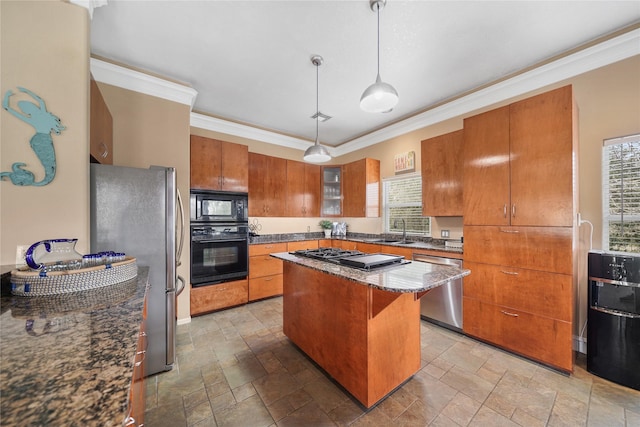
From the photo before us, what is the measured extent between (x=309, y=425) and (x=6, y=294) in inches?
71.1

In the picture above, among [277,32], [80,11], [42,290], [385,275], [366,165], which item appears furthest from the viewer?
[366,165]

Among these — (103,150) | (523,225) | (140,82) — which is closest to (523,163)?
(523,225)

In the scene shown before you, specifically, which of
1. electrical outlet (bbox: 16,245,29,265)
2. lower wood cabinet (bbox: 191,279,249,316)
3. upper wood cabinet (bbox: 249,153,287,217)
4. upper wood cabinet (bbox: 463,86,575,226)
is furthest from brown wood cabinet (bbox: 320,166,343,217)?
electrical outlet (bbox: 16,245,29,265)

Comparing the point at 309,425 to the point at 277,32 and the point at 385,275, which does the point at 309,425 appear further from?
the point at 277,32

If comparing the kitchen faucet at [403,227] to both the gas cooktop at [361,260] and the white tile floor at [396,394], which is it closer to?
the white tile floor at [396,394]

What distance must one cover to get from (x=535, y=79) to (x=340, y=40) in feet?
7.22

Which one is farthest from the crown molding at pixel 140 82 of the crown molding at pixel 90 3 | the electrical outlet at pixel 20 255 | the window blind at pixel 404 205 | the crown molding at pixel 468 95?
the window blind at pixel 404 205

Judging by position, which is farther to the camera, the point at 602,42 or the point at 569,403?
the point at 602,42

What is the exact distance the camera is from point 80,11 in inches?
67.0

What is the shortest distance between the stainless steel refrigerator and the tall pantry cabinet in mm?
2943

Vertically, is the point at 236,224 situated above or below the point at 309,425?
above

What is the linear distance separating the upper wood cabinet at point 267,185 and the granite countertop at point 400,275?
2537 mm

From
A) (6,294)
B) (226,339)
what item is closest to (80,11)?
(6,294)

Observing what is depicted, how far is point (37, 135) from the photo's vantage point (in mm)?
1547
